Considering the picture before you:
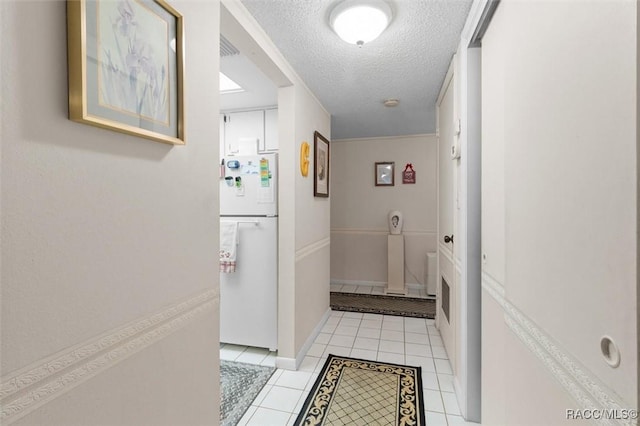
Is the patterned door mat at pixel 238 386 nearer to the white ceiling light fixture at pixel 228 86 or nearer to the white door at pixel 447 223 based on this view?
the white door at pixel 447 223

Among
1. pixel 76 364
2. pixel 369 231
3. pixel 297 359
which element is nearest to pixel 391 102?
pixel 369 231

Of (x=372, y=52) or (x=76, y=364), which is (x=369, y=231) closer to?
(x=372, y=52)

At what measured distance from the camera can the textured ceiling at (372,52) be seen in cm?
153

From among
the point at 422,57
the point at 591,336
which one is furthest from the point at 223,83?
the point at 591,336

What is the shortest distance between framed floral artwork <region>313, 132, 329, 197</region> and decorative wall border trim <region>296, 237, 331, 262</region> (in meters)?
0.49

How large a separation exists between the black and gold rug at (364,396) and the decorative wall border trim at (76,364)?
3.92 ft

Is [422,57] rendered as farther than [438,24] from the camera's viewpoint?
Yes

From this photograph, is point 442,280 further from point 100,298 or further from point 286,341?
point 100,298

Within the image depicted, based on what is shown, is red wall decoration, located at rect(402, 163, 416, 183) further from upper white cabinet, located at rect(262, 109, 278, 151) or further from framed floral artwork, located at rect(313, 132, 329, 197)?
upper white cabinet, located at rect(262, 109, 278, 151)

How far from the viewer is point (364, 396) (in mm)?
1935

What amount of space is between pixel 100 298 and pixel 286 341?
1781mm

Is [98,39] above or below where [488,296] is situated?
above

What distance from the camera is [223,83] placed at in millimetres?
2551

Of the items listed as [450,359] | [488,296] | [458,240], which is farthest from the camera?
[450,359]
